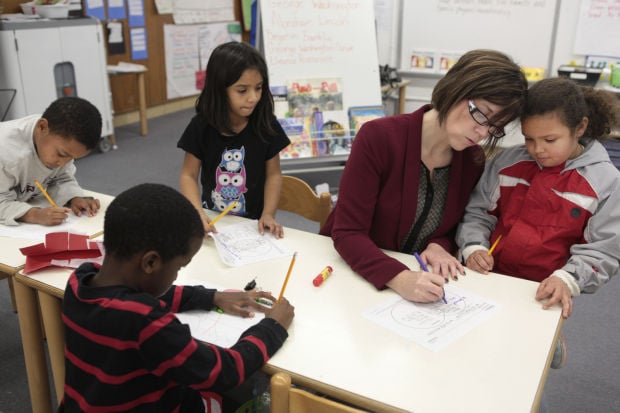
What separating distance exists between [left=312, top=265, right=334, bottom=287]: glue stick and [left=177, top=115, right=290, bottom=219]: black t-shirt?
0.69 m

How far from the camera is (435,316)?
1282mm

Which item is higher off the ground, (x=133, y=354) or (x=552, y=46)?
(x=552, y=46)

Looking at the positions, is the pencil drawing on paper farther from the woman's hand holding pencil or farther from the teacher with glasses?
the woman's hand holding pencil

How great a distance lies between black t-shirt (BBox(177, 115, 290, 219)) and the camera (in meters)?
1.99

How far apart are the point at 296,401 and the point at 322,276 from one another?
0.50 meters

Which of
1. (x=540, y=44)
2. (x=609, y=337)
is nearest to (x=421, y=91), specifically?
(x=540, y=44)

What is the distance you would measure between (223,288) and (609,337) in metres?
1.82

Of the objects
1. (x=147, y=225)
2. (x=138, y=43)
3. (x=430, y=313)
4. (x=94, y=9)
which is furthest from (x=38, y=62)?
(x=430, y=313)

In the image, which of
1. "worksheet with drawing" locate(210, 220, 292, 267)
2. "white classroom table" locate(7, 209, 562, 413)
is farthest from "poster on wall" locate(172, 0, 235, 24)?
"white classroom table" locate(7, 209, 562, 413)

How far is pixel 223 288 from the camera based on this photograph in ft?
4.63

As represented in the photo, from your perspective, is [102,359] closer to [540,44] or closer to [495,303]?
[495,303]

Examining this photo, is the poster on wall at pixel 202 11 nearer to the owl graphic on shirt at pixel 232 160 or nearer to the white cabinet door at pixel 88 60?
the white cabinet door at pixel 88 60

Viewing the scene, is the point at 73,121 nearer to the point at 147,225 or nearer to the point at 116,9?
the point at 147,225

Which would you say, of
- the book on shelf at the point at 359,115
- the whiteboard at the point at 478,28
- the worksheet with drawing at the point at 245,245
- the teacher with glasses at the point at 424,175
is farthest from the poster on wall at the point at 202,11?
the teacher with glasses at the point at 424,175
